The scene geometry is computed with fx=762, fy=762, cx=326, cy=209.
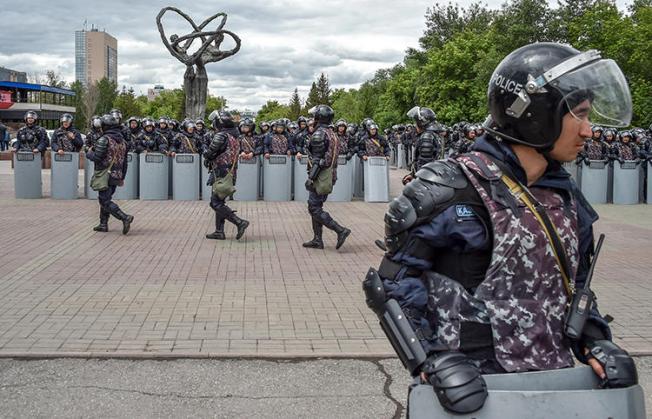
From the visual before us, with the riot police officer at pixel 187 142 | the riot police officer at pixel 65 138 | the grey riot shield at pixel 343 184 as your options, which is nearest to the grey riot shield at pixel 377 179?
the grey riot shield at pixel 343 184

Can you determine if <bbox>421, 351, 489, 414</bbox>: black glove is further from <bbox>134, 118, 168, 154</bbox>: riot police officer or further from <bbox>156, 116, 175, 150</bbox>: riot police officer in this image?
<bbox>156, 116, 175, 150</bbox>: riot police officer

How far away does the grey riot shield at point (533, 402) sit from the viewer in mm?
2104

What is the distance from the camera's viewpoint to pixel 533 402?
6.91 ft

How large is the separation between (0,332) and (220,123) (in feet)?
19.9

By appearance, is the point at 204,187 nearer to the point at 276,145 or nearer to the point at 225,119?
the point at 276,145

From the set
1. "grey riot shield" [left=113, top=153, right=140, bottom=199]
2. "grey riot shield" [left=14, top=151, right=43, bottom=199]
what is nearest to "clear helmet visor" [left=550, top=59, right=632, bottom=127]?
"grey riot shield" [left=113, top=153, right=140, bottom=199]

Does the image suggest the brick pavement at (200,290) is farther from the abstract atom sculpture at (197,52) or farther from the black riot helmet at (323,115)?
the abstract atom sculpture at (197,52)

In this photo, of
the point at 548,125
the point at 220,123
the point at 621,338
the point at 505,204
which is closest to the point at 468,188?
the point at 505,204

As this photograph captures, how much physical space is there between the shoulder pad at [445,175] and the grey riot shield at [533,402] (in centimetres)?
58

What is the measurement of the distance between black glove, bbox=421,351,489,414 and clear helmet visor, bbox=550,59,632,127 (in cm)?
87

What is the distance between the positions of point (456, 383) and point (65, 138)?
1679 cm

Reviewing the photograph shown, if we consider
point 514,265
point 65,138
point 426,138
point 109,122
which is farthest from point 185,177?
point 514,265

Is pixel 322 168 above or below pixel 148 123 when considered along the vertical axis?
below

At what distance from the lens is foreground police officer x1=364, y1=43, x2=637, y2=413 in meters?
2.29
